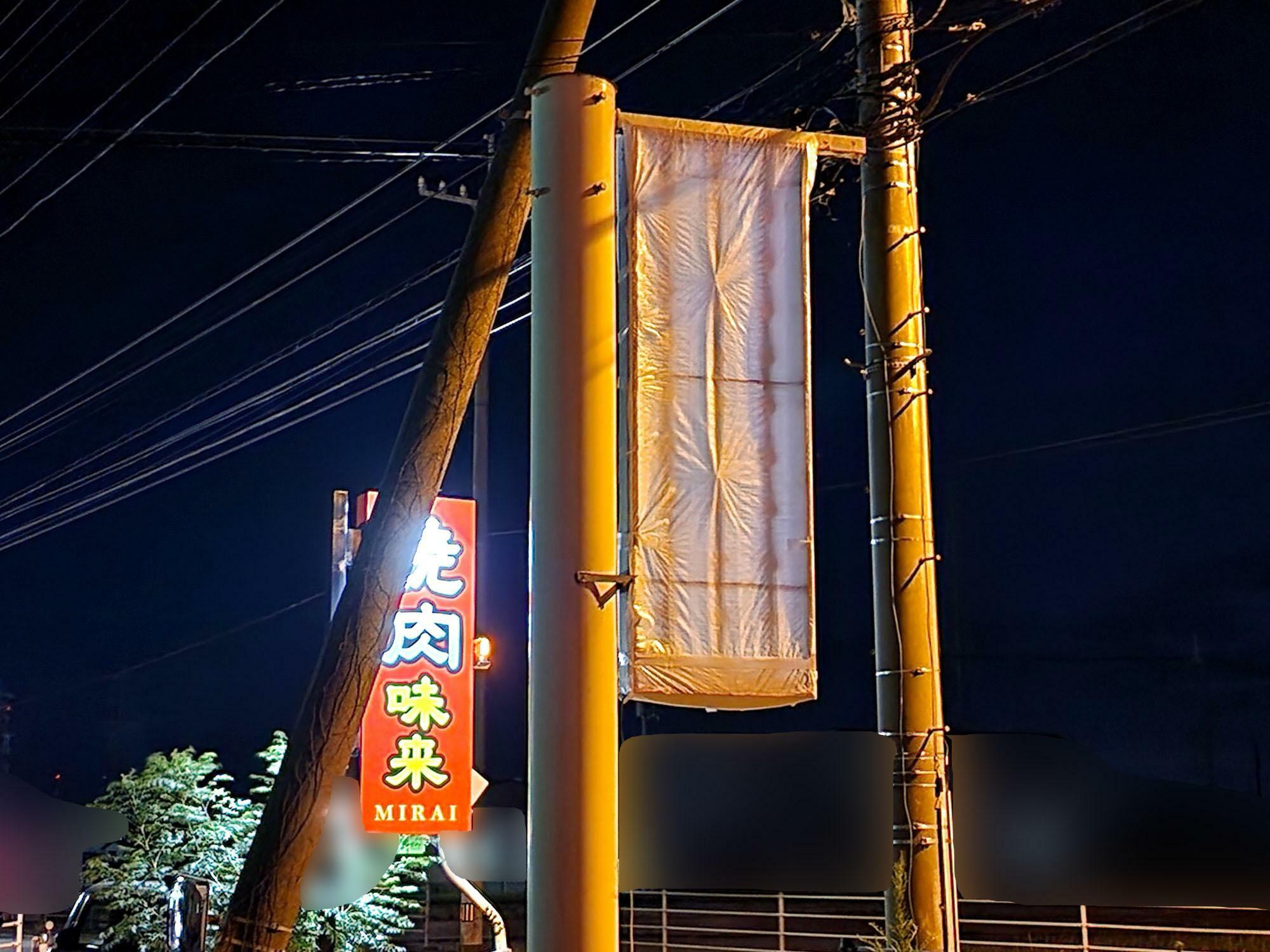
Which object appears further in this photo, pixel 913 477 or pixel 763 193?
pixel 913 477

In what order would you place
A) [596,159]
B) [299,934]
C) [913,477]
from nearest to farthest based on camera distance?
[596,159], [913,477], [299,934]

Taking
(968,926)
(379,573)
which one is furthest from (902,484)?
(968,926)

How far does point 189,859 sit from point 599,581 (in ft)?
43.9

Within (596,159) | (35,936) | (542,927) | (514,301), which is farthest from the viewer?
(35,936)

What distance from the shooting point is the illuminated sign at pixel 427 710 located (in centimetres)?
1716

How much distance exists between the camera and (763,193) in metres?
7.13

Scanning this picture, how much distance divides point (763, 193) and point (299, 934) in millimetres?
13044

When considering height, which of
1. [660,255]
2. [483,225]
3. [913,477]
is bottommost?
[913,477]

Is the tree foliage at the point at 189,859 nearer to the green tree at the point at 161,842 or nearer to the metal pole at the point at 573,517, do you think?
the green tree at the point at 161,842

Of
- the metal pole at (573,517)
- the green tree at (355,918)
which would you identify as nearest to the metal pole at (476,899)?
the green tree at (355,918)

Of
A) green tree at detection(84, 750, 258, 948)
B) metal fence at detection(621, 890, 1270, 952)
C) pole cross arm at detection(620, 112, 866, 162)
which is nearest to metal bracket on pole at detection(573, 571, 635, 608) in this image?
pole cross arm at detection(620, 112, 866, 162)

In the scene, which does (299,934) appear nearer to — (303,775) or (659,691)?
(303,775)

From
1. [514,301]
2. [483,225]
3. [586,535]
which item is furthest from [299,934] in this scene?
[586,535]

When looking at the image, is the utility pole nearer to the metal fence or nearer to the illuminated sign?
the metal fence
